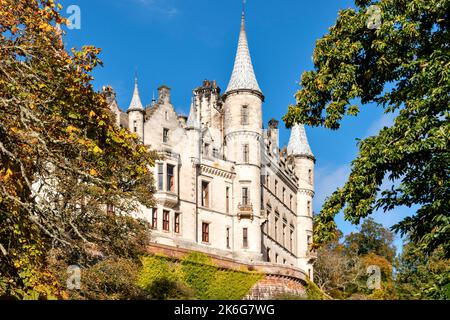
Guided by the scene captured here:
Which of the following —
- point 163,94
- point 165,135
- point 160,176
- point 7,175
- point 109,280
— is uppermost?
point 163,94

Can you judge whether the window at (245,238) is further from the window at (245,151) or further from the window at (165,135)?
the window at (165,135)

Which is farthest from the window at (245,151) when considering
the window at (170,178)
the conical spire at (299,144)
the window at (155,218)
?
the conical spire at (299,144)

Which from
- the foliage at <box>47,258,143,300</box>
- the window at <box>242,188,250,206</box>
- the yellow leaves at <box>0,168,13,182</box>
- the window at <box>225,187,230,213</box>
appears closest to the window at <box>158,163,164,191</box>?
the window at <box>225,187,230,213</box>

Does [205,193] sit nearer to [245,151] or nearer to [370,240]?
[245,151]

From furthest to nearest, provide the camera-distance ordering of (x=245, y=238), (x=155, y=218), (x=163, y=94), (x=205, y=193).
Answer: (x=245, y=238) < (x=205, y=193) < (x=163, y=94) < (x=155, y=218)

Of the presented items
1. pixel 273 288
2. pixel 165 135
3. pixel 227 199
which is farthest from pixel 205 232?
pixel 165 135

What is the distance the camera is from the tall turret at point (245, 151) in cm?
6050

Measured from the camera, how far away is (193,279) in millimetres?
48781

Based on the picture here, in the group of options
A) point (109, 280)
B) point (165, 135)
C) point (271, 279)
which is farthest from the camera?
point (165, 135)

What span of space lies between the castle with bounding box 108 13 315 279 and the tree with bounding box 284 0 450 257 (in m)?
32.7

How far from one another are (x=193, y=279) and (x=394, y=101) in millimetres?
32256

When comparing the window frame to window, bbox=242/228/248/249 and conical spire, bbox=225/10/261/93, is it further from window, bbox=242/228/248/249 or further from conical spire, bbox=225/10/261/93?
conical spire, bbox=225/10/261/93

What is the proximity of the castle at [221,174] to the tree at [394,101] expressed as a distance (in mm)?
32672

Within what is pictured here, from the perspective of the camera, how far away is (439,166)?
54.2 ft
